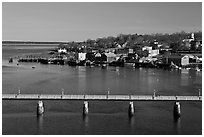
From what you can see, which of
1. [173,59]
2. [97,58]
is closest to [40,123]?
[173,59]

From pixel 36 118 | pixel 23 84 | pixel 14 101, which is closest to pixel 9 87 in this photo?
pixel 23 84

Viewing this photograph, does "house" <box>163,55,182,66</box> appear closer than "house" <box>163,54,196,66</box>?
No

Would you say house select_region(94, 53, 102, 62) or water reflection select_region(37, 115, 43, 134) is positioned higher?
house select_region(94, 53, 102, 62)

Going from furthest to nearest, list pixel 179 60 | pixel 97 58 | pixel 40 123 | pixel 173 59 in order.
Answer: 1. pixel 97 58
2. pixel 173 59
3. pixel 179 60
4. pixel 40 123

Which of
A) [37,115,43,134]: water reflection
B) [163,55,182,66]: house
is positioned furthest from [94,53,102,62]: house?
[37,115,43,134]: water reflection

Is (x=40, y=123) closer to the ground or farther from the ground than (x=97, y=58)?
closer to the ground

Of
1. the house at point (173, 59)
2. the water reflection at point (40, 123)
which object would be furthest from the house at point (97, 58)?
the water reflection at point (40, 123)

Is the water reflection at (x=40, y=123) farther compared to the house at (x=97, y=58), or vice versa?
the house at (x=97, y=58)

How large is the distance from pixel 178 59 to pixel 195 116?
9.10 m

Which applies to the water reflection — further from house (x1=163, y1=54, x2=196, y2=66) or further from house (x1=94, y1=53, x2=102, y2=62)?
house (x1=94, y1=53, x2=102, y2=62)

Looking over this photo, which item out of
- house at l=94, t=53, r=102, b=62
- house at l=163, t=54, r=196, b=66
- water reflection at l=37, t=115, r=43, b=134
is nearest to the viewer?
water reflection at l=37, t=115, r=43, b=134

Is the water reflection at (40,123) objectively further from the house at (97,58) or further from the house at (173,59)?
the house at (97,58)

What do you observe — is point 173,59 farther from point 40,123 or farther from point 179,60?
point 40,123

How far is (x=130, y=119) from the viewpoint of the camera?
4.71m
